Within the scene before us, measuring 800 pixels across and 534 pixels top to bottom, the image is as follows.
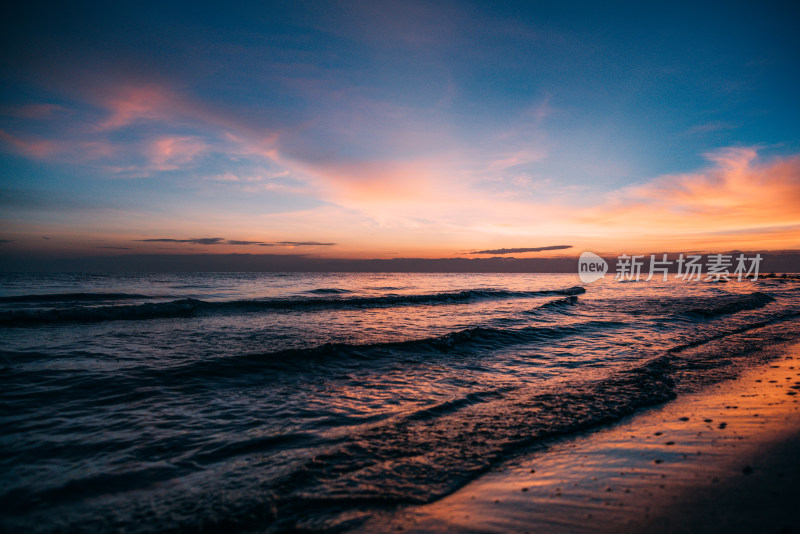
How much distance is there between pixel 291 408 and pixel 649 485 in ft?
18.5

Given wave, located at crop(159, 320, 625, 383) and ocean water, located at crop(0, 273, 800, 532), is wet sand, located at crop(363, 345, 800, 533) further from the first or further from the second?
wave, located at crop(159, 320, 625, 383)

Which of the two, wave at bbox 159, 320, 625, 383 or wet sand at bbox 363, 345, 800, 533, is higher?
wet sand at bbox 363, 345, 800, 533

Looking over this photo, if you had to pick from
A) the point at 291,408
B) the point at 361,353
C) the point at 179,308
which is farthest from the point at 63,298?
the point at 291,408

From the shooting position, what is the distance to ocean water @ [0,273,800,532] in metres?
3.72

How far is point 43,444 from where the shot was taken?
16.7ft

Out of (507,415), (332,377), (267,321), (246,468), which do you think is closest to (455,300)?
(267,321)

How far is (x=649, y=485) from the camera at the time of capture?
3.45 metres

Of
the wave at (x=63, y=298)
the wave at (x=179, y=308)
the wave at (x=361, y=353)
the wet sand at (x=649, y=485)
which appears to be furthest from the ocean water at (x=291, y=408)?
the wave at (x=63, y=298)

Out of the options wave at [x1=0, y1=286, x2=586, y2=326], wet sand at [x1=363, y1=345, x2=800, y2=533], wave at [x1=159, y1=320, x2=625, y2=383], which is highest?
wet sand at [x1=363, y1=345, x2=800, y2=533]

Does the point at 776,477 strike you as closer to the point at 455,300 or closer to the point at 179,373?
the point at 179,373

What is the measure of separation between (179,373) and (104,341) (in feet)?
19.6

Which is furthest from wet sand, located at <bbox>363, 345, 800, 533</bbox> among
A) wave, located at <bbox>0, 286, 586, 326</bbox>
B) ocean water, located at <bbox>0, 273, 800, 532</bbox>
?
wave, located at <bbox>0, 286, 586, 326</bbox>

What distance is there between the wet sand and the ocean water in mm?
433

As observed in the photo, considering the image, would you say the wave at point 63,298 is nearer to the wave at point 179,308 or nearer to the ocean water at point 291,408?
the wave at point 179,308
